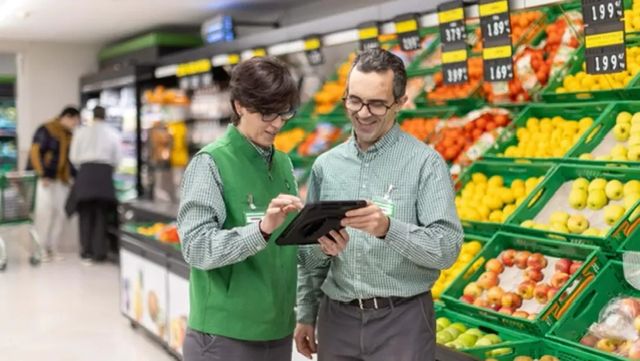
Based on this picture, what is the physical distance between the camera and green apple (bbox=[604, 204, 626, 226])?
362 centimetres

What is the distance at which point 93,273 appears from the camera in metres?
9.80

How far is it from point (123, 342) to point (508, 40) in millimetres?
3912

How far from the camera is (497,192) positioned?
4.34 m

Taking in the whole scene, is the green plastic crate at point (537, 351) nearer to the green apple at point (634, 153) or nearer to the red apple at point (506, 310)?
the red apple at point (506, 310)

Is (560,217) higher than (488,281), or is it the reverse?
(560,217)

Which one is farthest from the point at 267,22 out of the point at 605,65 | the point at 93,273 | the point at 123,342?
the point at 605,65

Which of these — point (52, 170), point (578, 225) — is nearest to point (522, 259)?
point (578, 225)

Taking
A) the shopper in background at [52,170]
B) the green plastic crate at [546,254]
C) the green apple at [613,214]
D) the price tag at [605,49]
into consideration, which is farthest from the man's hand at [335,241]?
the shopper in background at [52,170]

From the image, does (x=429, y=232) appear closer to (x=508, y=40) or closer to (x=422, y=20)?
(x=508, y=40)

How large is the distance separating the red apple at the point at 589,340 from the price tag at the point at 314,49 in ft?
12.4

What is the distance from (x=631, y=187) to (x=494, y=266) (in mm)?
681

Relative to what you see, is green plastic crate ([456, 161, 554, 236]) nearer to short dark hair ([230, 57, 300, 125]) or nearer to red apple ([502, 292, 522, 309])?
red apple ([502, 292, 522, 309])

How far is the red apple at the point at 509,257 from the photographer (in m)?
3.83

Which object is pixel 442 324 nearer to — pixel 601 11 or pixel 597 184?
pixel 597 184
